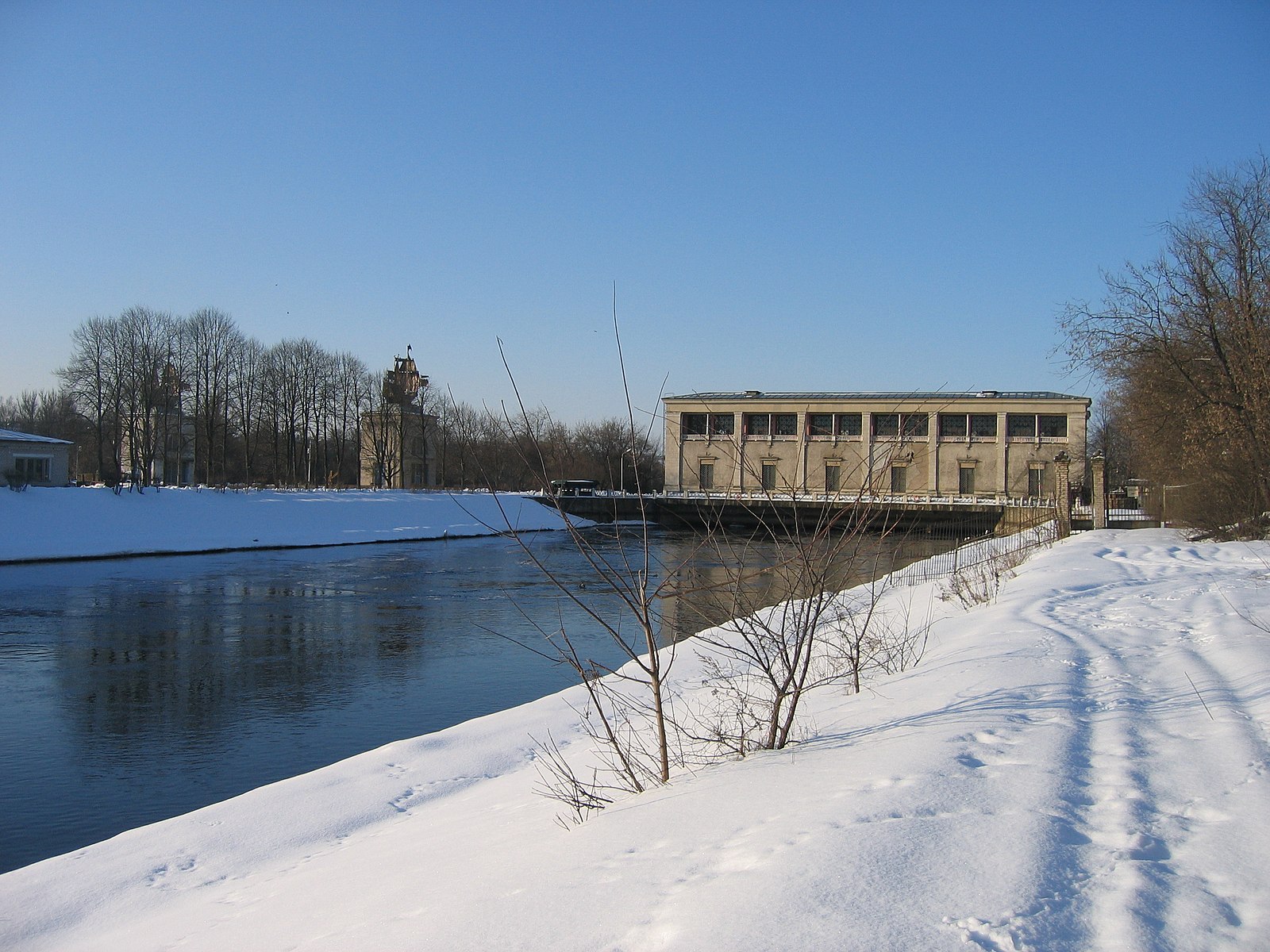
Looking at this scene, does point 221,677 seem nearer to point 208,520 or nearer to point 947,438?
point 208,520

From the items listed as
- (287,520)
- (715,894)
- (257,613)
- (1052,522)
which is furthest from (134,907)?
(287,520)

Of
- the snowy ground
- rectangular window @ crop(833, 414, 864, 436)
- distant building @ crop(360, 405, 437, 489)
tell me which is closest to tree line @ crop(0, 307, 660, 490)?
distant building @ crop(360, 405, 437, 489)

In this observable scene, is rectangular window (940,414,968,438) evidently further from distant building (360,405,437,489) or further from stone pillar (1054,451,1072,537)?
stone pillar (1054,451,1072,537)

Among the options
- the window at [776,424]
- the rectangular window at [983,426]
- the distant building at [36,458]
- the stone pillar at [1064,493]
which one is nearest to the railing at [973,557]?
the stone pillar at [1064,493]

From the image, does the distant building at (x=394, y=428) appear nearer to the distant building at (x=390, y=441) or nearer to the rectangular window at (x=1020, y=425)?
the distant building at (x=390, y=441)

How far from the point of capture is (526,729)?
9344mm

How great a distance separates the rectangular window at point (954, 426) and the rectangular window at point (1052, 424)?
5.16 metres

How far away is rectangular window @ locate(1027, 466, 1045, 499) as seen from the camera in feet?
218

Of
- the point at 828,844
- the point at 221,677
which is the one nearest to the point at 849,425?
the point at 221,677

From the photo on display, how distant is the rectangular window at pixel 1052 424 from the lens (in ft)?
229

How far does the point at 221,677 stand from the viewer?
13914 millimetres

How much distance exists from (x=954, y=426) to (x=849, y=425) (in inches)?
308

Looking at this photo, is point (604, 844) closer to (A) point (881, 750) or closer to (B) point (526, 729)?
(A) point (881, 750)

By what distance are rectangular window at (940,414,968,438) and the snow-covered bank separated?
114 feet
